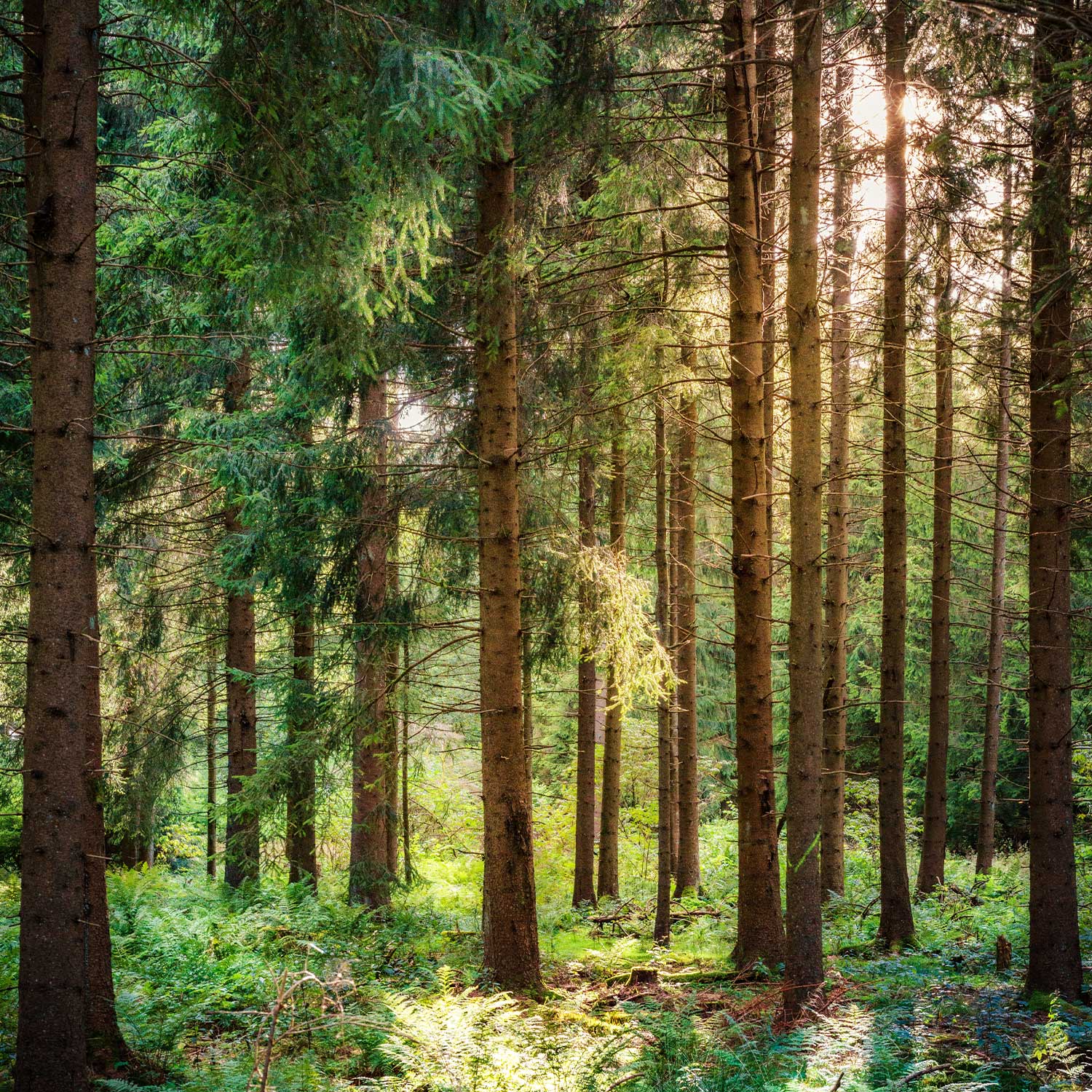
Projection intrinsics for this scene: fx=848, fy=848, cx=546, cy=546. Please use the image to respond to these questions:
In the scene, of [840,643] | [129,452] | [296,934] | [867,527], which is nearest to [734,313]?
[840,643]

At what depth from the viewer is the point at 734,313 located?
7.69 m

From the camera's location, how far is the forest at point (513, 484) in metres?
5.05

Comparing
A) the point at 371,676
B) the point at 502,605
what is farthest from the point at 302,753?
the point at 502,605

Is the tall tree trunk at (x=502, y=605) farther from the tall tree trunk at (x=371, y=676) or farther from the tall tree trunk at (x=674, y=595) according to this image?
the tall tree trunk at (x=674, y=595)

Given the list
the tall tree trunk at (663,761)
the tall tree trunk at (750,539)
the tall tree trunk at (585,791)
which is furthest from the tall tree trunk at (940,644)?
the tall tree trunk at (585,791)

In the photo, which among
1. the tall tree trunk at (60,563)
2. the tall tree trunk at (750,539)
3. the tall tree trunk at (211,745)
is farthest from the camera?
the tall tree trunk at (211,745)

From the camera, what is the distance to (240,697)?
1270 cm

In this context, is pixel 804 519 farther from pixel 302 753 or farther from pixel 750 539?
pixel 302 753

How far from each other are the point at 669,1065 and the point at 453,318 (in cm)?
693

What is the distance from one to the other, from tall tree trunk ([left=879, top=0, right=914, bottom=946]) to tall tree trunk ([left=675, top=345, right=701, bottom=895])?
2482 mm

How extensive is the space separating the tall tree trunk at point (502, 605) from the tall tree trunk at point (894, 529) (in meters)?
3.94

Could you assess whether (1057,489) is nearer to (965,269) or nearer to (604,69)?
(965,269)

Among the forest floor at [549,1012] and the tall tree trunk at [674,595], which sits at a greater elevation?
the tall tree trunk at [674,595]

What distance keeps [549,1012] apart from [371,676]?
198 inches
